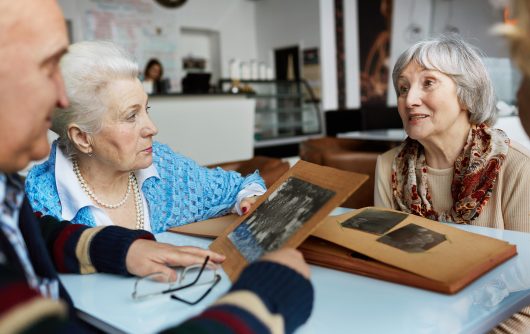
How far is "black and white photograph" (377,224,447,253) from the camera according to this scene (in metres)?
0.87

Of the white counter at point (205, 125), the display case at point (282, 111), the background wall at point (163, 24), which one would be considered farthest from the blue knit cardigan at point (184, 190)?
the background wall at point (163, 24)

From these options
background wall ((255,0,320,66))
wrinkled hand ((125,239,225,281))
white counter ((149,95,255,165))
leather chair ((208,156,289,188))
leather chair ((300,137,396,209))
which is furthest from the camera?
background wall ((255,0,320,66))

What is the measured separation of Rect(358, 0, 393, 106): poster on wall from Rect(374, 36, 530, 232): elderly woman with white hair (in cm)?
729

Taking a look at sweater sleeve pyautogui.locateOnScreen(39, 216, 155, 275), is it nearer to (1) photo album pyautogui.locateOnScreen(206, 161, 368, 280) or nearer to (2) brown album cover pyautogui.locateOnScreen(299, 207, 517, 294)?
(1) photo album pyautogui.locateOnScreen(206, 161, 368, 280)

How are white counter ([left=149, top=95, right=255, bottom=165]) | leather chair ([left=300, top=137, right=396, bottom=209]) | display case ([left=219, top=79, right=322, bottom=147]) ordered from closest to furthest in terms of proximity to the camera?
leather chair ([left=300, top=137, right=396, bottom=209])
white counter ([left=149, top=95, right=255, bottom=165])
display case ([left=219, top=79, right=322, bottom=147])

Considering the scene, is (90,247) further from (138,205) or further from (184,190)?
(184,190)

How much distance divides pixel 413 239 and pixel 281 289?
38cm

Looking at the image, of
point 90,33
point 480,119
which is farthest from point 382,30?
point 480,119

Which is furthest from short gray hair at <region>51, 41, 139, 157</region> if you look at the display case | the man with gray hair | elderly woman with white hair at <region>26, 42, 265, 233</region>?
the display case

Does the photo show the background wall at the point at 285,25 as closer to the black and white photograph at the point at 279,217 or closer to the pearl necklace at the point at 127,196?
the pearl necklace at the point at 127,196

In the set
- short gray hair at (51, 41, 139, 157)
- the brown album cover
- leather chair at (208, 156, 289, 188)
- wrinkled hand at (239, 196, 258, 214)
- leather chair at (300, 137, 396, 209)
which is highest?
short gray hair at (51, 41, 139, 157)

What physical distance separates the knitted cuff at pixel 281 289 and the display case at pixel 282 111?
536 centimetres

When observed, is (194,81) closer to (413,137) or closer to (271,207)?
(413,137)

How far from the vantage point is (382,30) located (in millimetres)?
8930
